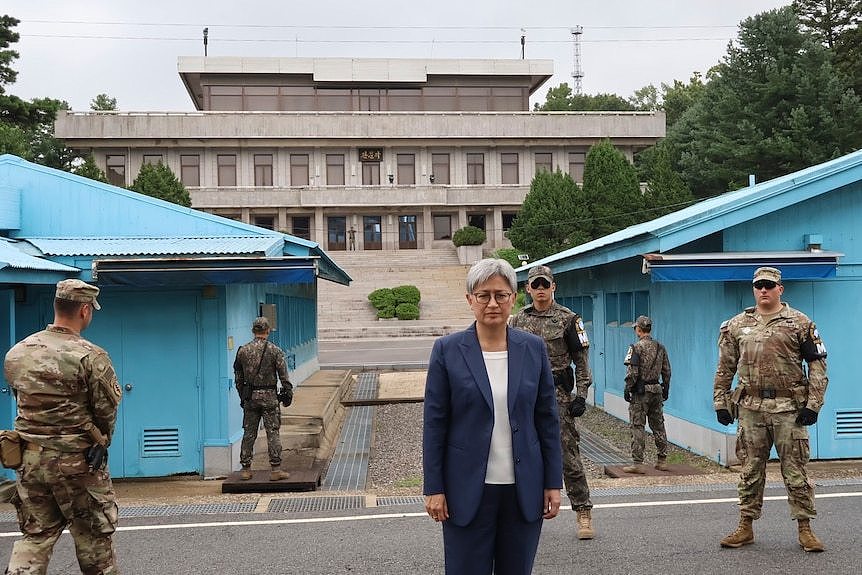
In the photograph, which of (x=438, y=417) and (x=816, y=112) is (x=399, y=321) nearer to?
(x=816, y=112)

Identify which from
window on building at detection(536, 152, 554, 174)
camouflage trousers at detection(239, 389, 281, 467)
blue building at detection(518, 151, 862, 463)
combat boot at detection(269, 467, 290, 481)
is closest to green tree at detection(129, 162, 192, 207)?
window on building at detection(536, 152, 554, 174)

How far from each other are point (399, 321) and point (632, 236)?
92.9ft

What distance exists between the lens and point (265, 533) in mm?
7035

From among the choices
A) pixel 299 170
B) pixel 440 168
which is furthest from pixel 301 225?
pixel 440 168

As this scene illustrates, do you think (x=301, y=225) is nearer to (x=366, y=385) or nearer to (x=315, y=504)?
(x=366, y=385)

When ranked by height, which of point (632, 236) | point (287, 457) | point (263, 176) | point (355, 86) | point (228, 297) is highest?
point (355, 86)

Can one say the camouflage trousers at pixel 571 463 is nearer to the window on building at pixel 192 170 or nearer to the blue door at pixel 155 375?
the blue door at pixel 155 375

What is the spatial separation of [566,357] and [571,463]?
857 mm

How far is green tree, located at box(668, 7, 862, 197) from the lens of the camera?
39.4m

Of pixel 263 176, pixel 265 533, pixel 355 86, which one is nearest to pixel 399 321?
pixel 263 176

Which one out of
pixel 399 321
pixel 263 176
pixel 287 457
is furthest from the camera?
pixel 263 176

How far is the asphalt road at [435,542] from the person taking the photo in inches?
231

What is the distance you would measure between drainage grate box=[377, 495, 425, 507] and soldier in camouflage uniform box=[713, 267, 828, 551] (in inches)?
121

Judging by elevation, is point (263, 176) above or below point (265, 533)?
above
